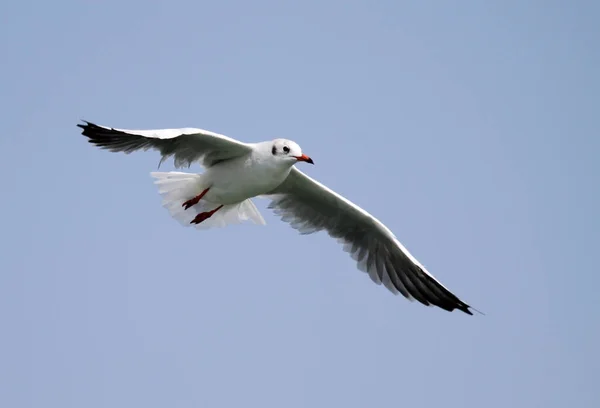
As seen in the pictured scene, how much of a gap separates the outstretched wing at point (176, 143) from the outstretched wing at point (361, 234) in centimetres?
125

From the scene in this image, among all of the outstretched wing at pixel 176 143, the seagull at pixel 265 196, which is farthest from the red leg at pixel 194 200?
the outstretched wing at pixel 176 143

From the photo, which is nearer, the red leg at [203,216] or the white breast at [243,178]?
the white breast at [243,178]

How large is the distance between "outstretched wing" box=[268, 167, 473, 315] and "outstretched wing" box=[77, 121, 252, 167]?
1.25 metres

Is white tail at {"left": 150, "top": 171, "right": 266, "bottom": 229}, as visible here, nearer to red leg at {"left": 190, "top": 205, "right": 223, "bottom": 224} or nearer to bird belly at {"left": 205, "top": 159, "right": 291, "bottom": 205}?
red leg at {"left": 190, "top": 205, "right": 223, "bottom": 224}

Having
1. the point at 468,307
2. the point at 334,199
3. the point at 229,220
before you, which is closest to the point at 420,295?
the point at 468,307

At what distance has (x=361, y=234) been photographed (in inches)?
546

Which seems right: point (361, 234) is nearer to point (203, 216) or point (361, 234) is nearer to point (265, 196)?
point (265, 196)

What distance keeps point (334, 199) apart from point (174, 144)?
2.47m

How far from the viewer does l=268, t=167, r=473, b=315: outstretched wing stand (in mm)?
13469

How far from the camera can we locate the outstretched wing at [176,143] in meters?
11.4

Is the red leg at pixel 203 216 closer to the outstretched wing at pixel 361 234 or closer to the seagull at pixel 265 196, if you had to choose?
the seagull at pixel 265 196

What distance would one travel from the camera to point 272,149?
11977 mm

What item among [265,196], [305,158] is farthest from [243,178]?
[265,196]

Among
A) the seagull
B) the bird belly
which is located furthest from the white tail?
the bird belly
